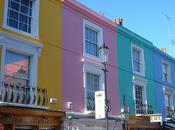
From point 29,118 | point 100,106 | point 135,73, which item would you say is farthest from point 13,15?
point 135,73

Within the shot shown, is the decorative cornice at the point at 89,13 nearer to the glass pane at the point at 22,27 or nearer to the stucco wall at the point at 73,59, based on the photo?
the stucco wall at the point at 73,59

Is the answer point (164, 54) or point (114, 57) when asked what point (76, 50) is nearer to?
point (114, 57)

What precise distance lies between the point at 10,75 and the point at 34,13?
274 cm

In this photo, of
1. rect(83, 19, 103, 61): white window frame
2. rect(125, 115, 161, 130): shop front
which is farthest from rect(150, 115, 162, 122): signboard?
rect(83, 19, 103, 61): white window frame

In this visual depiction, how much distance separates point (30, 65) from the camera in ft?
41.7

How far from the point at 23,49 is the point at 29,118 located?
8.06 feet

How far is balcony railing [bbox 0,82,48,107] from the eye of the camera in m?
11.1

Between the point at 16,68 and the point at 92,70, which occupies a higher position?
the point at 92,70

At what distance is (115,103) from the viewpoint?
16562 millimetres

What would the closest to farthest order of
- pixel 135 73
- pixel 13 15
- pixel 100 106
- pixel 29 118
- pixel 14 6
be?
pixel 29 118, pixel 13 15, pixel 14 6, pixel 100 106, pixel 135 73

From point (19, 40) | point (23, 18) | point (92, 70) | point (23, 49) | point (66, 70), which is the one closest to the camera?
point (19, 40)

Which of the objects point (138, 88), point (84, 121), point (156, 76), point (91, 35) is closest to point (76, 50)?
point (91, 35)

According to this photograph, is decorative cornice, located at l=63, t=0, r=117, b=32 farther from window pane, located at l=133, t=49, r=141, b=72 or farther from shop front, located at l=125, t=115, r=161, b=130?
shop front, located at l=125, t=115, r=161, b=130

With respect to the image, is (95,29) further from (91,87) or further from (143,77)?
(143,77)
